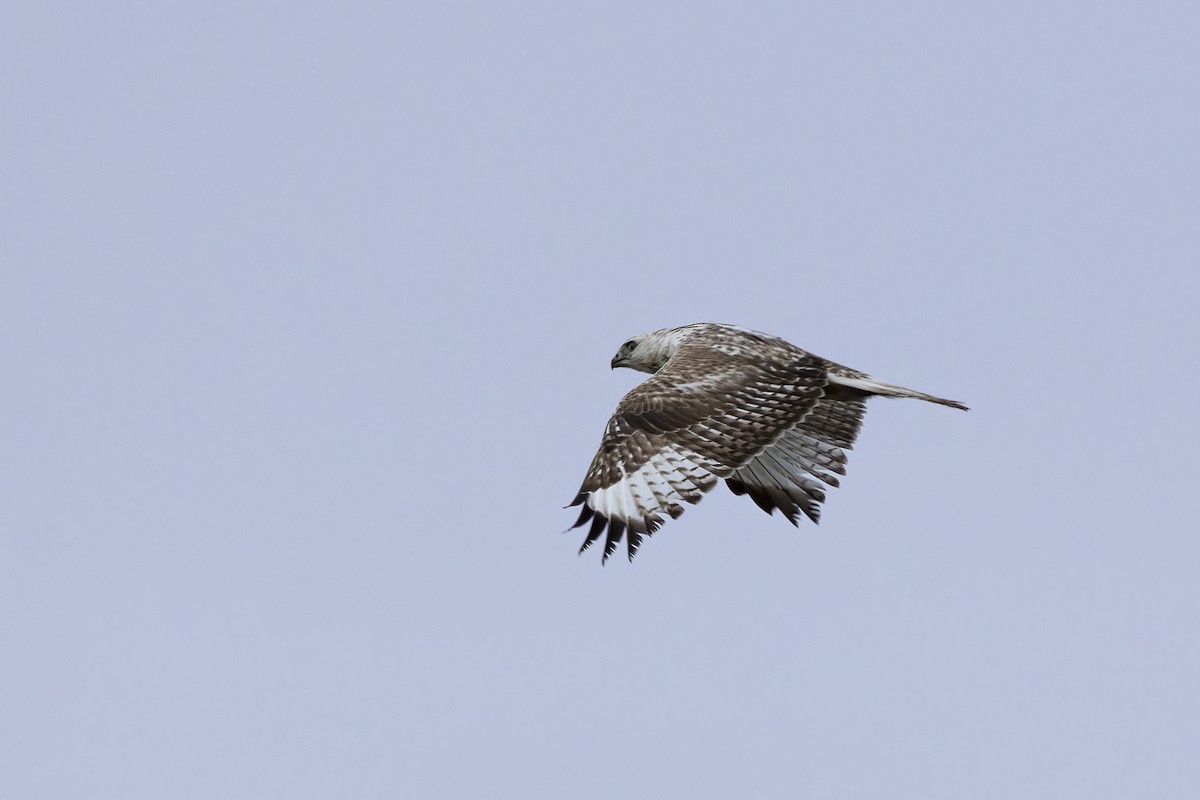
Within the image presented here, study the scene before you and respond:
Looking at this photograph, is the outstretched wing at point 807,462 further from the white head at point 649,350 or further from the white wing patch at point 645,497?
the white wing patch at point 645,497

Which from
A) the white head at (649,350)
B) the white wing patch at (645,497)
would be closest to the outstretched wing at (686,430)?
the white wing patch at (645,497)

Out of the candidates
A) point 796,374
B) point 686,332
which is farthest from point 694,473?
point 686,332

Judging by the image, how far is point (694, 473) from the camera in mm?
12672

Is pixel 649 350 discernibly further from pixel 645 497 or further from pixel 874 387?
pixel 645 497

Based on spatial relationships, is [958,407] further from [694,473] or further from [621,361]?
[621,361]

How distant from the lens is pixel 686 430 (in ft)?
43.0

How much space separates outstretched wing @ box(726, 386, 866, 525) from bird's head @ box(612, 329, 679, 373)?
4.20ft

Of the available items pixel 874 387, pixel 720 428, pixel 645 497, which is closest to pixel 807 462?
pixel 874 387

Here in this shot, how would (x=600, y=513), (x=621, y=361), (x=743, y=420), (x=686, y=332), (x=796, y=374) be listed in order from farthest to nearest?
(x=621, y=361) → (x=686, y=332) → (x=796, y=374) → (x=743, y=420) → (x=600, y=513)

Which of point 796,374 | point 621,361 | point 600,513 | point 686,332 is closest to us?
point 600,513

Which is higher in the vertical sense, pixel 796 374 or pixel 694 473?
pixel 796 374

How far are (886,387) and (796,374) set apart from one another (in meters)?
0.70

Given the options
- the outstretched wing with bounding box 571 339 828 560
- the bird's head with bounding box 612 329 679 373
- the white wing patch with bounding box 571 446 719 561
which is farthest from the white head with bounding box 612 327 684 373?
the white wing patch with bounding box 571 446 719 561

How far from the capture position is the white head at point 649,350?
628 inches
